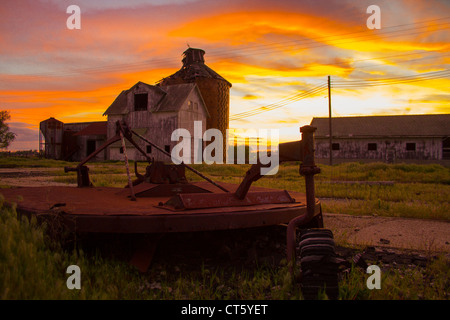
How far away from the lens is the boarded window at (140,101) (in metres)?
23.4

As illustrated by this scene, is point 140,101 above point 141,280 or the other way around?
above

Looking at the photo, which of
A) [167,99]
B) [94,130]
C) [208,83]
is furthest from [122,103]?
[94,130]

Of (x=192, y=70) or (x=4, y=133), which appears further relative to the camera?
(x=4, y=133)

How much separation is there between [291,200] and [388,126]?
97.7 ft

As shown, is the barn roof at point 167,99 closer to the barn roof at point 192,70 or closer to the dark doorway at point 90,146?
the barn roof at point 192,70


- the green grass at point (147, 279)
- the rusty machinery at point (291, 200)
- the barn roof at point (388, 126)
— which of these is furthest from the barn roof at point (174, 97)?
the green grass at point (147, 279)

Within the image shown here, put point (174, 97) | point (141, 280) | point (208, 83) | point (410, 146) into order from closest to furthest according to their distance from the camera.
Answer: point (141, 280) → point (174, 97) → point (208, 83) → point (410, 146)

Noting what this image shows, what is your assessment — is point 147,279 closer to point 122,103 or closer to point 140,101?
point 140,101

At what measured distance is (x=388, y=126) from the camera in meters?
30.0

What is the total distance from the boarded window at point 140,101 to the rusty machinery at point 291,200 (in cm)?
2026
